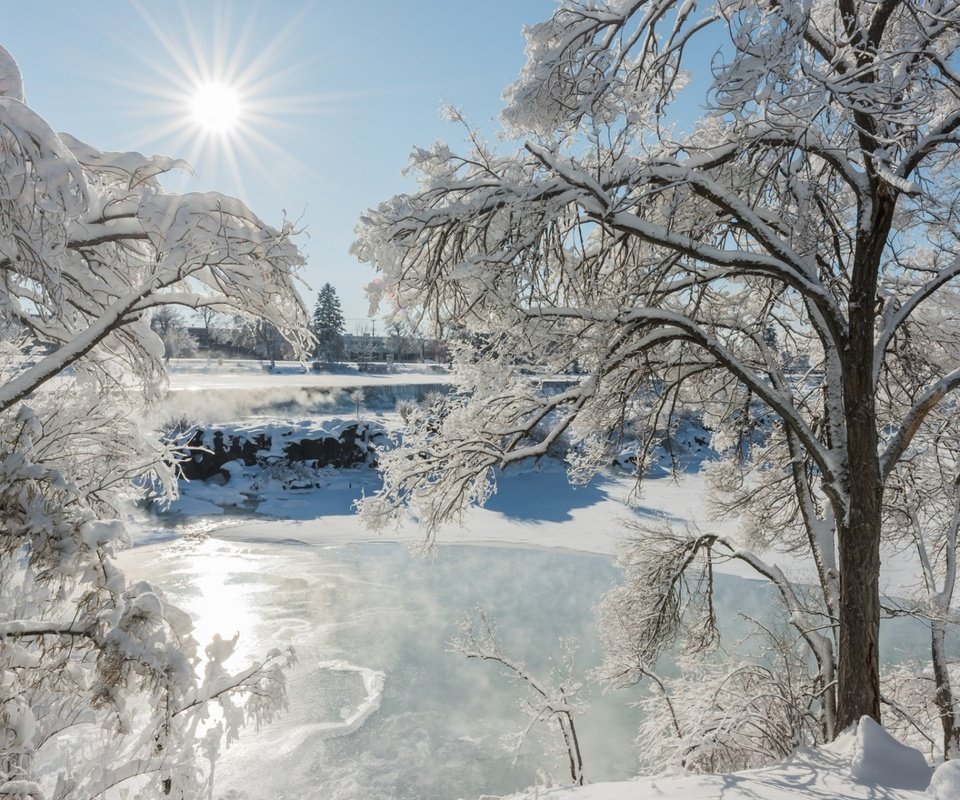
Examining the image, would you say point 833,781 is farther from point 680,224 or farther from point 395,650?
point 395,650

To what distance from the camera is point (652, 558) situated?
7.40 metres

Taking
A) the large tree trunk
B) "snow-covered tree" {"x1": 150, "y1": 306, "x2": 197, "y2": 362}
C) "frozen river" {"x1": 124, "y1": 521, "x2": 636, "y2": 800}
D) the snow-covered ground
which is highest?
"snow-covered tree" {"x1": 150, "y1": 306, "x2": 197, "y2": 362}

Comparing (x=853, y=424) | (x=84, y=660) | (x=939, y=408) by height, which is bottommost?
(x=84, y=660)

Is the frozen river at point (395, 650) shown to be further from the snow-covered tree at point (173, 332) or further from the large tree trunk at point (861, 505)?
the snow-covered tree at point (173, 332)

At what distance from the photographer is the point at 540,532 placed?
3188 cm

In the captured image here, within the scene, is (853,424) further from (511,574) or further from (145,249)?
(511,574)

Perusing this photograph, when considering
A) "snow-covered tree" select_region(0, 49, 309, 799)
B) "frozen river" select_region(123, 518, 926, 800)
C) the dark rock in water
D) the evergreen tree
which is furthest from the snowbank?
the evergreen tree

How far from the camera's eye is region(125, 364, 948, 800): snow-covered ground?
135 inches

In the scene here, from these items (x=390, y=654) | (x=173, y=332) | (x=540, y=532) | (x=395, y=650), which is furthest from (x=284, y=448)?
(x=173, y=332)

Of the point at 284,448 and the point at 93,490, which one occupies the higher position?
the point at 93,490

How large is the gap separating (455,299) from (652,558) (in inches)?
179

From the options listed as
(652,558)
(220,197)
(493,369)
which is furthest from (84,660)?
(652,558)

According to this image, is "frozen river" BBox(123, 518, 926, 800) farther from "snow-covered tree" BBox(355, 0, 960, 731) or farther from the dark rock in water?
the dark rock in water

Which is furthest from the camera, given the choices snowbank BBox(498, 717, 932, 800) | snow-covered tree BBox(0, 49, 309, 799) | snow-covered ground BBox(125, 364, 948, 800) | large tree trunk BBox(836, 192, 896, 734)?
large tree trunk BBox(836, 192, 896, 734)
